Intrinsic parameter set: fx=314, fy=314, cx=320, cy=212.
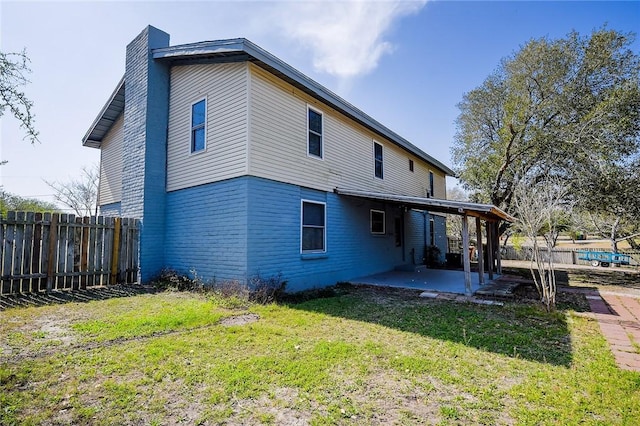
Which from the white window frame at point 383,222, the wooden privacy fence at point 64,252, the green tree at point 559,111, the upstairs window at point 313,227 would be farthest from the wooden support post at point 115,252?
the green tree at point 559,111

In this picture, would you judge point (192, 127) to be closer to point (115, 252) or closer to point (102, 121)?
point (115, 252)

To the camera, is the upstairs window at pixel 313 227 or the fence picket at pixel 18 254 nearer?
the fence picket at pixel 18 254

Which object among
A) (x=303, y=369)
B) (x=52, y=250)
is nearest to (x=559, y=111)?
(x=303, y=369)

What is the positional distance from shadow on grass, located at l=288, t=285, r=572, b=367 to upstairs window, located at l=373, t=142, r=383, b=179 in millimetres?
6018

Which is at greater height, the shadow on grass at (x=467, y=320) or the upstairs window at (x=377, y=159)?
the upstairs window at (x=377, y=159)

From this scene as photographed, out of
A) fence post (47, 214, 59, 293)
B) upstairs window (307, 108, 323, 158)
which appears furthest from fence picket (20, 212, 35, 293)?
upstairs window (307, 108, 323, 158)

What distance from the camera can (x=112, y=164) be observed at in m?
12.8

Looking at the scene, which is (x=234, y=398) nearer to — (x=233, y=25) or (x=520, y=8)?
(x=233, y=25)

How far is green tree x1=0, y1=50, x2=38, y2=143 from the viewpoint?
17.4 feet

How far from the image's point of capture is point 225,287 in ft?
24.2

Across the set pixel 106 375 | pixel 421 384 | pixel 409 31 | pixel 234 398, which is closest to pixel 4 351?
pixel 106 375

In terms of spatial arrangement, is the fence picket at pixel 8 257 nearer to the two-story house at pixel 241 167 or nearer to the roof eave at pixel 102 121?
the two-story house at pixel 241 167

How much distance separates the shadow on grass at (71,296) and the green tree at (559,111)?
13682 millimetres

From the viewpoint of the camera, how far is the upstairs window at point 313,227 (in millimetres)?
8992
